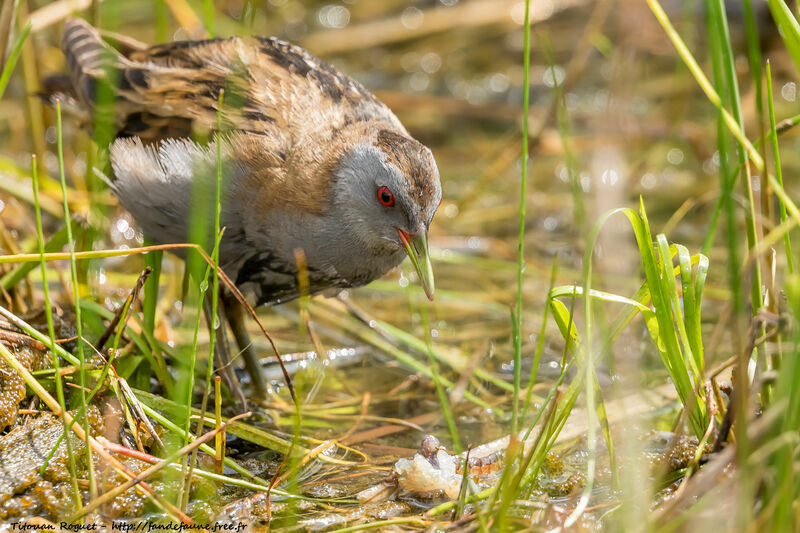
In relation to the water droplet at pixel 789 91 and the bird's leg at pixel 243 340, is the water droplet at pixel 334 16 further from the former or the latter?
the bird's leg at pixel 243 340

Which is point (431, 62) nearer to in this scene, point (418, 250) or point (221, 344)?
point (221, 344)

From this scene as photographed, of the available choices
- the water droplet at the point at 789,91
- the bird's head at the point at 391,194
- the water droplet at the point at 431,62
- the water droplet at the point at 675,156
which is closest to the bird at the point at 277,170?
the bird's head at the point at 391,194

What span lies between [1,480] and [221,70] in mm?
1959

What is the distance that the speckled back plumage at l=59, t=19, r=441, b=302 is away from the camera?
144 inches

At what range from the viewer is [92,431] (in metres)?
2.99

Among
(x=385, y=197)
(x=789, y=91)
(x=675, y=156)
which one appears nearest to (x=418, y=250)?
(x=385, y=197)

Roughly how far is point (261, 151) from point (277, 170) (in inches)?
4.0

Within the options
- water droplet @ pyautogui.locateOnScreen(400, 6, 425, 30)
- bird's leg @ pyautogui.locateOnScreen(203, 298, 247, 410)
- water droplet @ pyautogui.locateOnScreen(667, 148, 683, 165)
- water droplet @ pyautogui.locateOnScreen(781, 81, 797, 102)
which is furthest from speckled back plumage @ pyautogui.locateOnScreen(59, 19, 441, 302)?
water droplet @ pyautogui.locateOnScreen(781, 81, 797, 102)

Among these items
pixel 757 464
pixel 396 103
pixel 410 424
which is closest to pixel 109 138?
pixel 410 424

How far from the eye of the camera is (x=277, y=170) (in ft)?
12.1

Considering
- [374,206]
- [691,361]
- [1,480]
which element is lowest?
[1,480]

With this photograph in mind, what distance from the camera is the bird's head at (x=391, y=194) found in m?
3.51

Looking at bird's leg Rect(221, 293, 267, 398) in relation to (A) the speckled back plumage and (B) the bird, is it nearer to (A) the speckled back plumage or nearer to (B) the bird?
(B) the bird

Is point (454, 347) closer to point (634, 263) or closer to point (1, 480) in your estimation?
point (634, 263)
